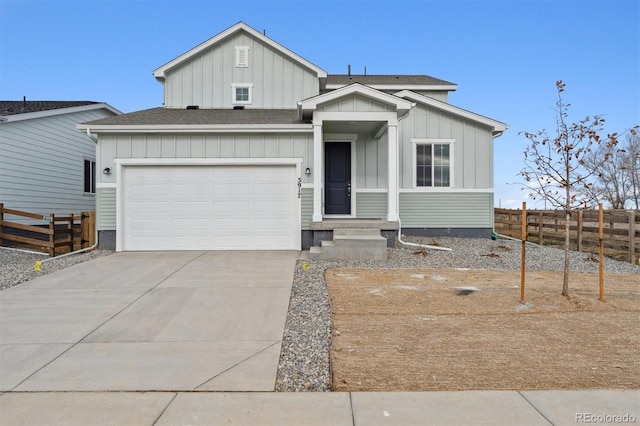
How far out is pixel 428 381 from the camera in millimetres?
3559

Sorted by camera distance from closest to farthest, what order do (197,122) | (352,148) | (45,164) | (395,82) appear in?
1. (197,122)
2. (352,148)
3. (45,164)
4. (395,82)

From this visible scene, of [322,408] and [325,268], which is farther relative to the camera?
[325,268]

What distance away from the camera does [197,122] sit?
11.4 m

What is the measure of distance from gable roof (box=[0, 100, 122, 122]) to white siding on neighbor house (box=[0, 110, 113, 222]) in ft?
0.81

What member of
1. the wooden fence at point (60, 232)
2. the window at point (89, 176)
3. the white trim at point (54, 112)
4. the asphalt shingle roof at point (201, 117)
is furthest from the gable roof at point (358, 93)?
the window at point (89, 176)

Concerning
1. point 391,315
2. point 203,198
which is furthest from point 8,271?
point 391,315

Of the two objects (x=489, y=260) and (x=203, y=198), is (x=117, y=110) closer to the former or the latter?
(x=203, y=198)

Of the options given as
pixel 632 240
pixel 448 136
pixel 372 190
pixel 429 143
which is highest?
pixel 448 136

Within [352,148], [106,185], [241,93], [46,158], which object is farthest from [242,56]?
[46,158]

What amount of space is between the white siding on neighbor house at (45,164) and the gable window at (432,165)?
12786 mm

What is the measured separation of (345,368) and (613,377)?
7.68ft

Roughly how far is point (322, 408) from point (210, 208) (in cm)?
887

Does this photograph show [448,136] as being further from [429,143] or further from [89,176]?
[89,176]

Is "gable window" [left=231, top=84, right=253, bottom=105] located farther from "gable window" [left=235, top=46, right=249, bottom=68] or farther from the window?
the window
